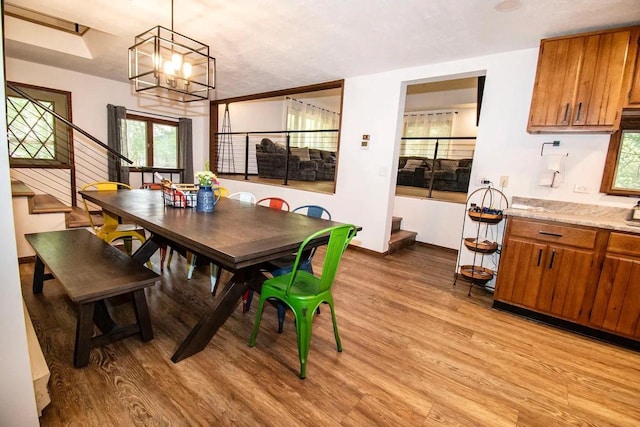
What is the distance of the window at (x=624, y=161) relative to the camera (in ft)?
8.25

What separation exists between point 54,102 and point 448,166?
7.35 metres

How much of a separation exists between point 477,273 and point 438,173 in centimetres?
361

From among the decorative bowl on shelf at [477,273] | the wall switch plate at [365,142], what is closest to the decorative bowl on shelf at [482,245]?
the decorative bowl on shelf at [477,273]

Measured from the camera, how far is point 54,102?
462 cm

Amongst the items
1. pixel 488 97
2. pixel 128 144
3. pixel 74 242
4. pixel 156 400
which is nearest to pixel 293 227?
pixel 156 400

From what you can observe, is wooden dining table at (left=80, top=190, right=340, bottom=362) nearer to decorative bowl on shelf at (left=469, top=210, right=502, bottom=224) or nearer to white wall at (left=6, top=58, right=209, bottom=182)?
decorative bowl on shelf at (left=469, top=210, right=502, bottom=224)

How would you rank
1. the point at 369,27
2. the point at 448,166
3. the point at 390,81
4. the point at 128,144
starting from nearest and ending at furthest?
the point at 369,27, the point at 390,81, the point at 128,144, the point at 448,166

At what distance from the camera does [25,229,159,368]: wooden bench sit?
5.40 ft

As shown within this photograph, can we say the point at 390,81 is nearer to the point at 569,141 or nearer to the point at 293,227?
the point at 569,141

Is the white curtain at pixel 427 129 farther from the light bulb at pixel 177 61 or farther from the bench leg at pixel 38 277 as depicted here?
the bench leg at pixel 38 277

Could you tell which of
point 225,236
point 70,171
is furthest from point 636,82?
point 70,171

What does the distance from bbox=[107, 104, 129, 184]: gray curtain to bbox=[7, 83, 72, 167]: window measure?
21.1 inches

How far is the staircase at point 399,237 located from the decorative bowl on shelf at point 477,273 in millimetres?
1117

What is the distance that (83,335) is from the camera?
5.49 ft
